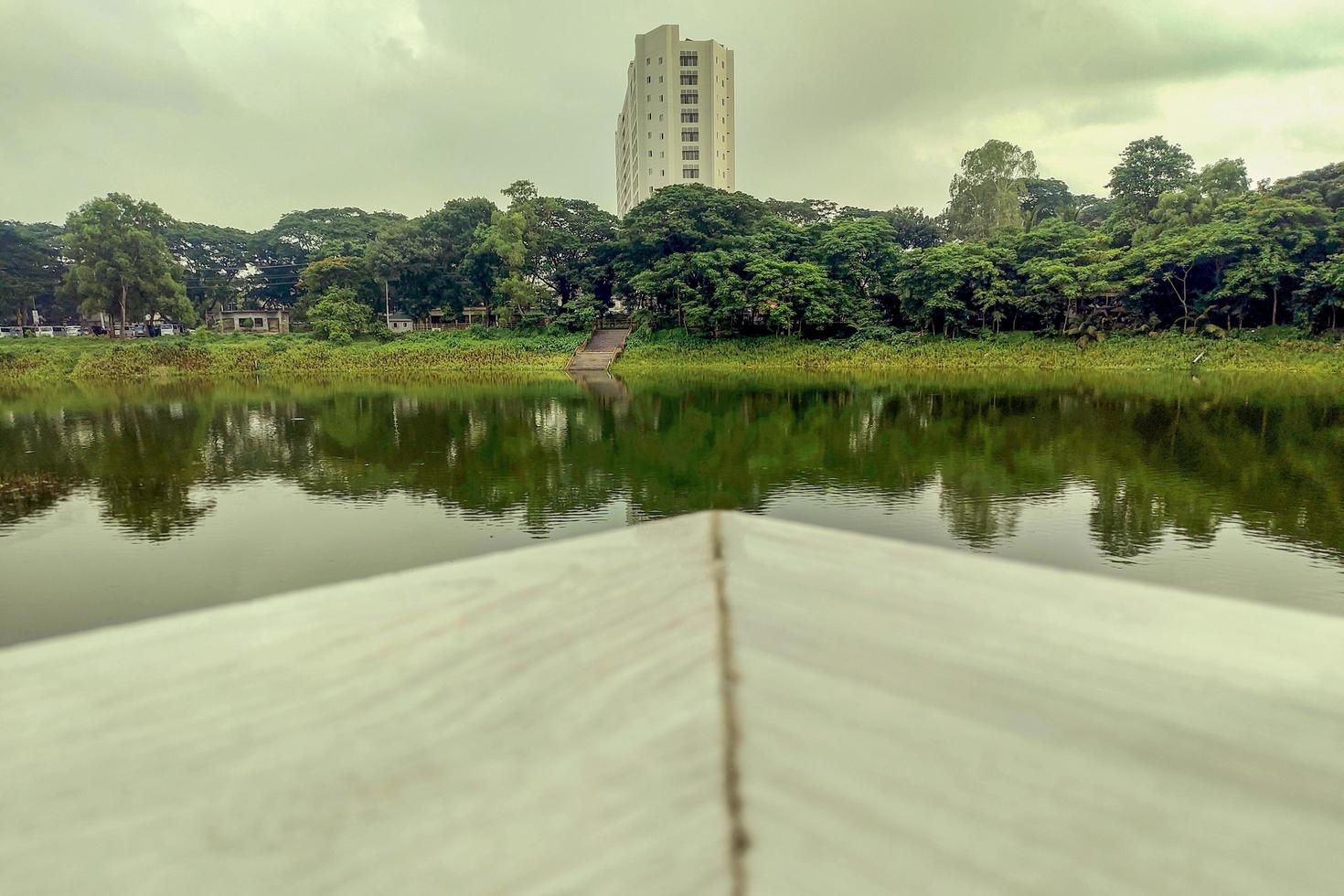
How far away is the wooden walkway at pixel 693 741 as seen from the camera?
36.1 inches

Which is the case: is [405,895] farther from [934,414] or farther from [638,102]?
[638,102]

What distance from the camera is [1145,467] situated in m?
10.9

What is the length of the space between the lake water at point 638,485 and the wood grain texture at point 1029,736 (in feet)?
18.4

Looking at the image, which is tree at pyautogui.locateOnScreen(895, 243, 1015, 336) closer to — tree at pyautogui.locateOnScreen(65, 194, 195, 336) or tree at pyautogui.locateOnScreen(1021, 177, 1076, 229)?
tree at pyautogui.locateOnScreen(1021, 177, 1076, 229)

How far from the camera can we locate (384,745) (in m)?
1.16

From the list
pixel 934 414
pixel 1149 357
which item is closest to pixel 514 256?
pixel 934 414

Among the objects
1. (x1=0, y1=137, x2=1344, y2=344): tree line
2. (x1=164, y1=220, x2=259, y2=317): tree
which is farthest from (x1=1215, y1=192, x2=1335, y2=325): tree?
(x1=164, y1=220, x2=259, y2=317): tree

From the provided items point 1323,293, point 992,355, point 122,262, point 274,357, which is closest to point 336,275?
point 274,357

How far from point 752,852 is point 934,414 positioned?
17303 mm

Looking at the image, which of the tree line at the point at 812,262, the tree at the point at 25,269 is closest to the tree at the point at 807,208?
the tree line at the point at 812,262

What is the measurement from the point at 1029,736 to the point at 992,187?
4229 cm

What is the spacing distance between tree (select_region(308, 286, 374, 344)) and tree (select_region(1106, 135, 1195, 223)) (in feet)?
116

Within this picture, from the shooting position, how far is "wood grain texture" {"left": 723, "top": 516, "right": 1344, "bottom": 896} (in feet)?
2.96

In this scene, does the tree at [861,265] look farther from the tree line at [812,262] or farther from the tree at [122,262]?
the tree at [122,262]
